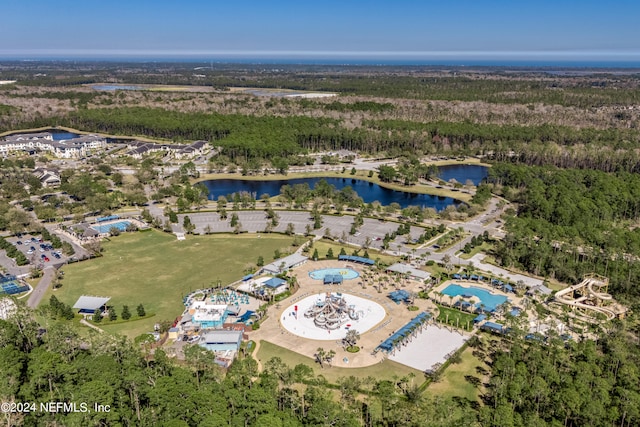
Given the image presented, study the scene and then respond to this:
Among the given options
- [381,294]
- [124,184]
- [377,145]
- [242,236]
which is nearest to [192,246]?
[242,236]

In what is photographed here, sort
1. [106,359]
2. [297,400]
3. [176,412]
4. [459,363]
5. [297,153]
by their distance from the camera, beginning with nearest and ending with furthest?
[176,412] → [297,400] → [106,359] → [459,363] → [297,153]

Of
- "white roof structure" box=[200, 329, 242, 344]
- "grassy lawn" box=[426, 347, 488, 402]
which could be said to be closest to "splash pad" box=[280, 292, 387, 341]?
"white roof structure" box=[200, 329, 242, 344]

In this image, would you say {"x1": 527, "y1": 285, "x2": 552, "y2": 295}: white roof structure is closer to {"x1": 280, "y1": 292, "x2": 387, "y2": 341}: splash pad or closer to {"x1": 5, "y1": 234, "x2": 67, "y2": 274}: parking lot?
{"x1": 280, "y1": 292, "x2": 387, "y2": 341}: splash pad

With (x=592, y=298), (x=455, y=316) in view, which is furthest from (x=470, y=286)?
(x=592, y=298)

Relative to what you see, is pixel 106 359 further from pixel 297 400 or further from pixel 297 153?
pixel 297 153

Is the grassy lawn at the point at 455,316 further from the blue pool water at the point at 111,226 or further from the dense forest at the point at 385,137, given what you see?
the dense forest at the point at 385,137

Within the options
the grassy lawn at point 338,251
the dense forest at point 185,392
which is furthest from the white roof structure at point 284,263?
the dense forest at point 185,392
